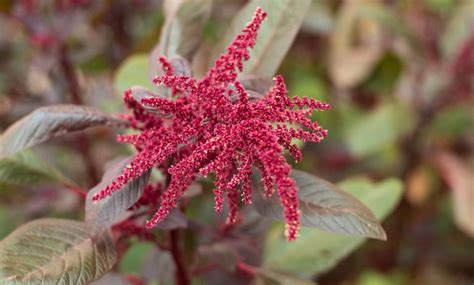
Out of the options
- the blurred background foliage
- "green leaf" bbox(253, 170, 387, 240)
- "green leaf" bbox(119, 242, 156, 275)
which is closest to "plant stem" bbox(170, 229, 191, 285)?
"green leaf" bbox(253, 170, 387, 240)

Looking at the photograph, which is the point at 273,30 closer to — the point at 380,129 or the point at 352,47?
the point at 380,129

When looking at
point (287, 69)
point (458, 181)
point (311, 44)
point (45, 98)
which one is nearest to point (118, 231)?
point (45, 98)

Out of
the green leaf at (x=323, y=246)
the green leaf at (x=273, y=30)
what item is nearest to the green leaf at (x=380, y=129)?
the green leaf at (x=323, y=246)

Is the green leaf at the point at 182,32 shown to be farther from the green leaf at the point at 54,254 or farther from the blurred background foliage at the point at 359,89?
the blurred background foliage at the point at 359,89

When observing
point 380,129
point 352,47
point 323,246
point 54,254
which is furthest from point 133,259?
point 352,47

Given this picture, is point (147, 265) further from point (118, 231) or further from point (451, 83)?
point (451, 83)
